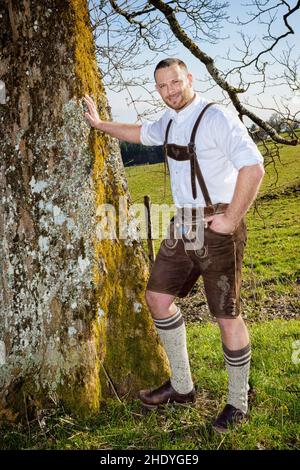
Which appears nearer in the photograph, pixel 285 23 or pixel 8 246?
pixel 8 246

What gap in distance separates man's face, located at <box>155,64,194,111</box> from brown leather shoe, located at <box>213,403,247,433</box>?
2143 mm

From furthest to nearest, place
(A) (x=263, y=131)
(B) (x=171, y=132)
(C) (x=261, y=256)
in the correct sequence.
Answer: (C) (x=261, y=256) → (A) (x=263, y=131) → (B) (x=171, y=132)

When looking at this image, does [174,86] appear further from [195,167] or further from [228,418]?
[228,418]

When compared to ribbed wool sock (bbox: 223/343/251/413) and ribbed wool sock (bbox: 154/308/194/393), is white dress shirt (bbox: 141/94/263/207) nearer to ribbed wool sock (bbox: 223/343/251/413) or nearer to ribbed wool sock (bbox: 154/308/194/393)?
ribbed wool sock (bbox: 154/308/194/393)

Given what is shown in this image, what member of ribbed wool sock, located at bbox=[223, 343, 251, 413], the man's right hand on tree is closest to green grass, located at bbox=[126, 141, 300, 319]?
the man's right hand on tree

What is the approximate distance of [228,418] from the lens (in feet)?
10.6

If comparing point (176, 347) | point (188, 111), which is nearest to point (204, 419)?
point (176, 347)

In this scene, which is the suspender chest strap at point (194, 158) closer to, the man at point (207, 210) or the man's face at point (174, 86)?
the man at point (207, 210)

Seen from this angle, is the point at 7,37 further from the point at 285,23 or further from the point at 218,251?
the point at 285,23

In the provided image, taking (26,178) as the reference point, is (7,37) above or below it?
above

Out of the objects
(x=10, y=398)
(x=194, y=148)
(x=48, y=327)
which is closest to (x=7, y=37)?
(x=194, y=148)

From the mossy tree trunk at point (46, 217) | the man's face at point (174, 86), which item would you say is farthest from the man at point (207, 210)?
the mossy tree trunk at point (46, 217)

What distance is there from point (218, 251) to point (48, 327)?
1357mm

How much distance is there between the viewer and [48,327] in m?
3.42
